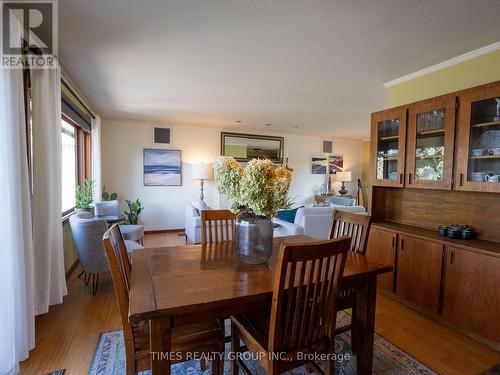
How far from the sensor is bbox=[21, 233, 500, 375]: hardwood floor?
187cm

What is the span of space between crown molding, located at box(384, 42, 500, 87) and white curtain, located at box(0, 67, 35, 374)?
342 centimetres

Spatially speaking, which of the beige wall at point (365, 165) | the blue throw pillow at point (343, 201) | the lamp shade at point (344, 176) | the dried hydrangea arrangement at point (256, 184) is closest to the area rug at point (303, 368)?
the dried hydrangea arrangement at point (256, 184)

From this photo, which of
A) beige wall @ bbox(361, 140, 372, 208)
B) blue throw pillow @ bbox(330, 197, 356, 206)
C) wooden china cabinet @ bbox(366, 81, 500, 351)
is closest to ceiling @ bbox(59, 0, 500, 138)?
wooden china cabinet @ bbox(366, 81, 500, 351)

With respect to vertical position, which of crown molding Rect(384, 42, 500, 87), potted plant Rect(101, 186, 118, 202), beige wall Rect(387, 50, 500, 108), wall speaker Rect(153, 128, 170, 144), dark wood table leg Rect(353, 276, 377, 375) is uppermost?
crown molding Rect(384, 42, 500, 87)

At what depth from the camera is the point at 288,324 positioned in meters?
1.24

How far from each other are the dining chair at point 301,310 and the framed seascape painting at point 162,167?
15.8 feet

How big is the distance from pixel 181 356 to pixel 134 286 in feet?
1.41

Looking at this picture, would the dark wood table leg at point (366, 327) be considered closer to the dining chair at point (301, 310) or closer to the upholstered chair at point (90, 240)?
the dining chair at point (301, 310)

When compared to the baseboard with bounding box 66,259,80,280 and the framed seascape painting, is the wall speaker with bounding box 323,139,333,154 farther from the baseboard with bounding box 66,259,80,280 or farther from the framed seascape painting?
the baseboard with bounding box 66,259,80,280

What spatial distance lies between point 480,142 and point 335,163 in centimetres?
541

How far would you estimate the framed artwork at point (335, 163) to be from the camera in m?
7.50

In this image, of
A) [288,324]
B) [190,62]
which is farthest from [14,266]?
[190,62]

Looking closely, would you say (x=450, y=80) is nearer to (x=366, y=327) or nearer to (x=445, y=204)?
(x=445, y=204)

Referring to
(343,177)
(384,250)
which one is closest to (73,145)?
(384,250)
